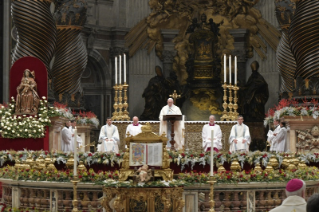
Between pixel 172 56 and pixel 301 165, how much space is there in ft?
62.9

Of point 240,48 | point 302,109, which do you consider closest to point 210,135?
point 302,109

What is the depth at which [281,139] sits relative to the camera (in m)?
19.9

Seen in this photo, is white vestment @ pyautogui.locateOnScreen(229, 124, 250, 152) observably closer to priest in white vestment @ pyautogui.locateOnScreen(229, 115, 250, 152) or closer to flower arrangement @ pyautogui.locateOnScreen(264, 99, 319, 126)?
priest in white vestment @ pyautogui.locateOnScreen(229, 115, 250, 152)

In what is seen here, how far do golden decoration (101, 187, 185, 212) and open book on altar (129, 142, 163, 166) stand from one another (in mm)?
474

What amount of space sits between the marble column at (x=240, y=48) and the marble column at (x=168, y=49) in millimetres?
2422

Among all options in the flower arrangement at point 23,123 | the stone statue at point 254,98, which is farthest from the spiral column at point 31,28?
the stone statue at point 254,98

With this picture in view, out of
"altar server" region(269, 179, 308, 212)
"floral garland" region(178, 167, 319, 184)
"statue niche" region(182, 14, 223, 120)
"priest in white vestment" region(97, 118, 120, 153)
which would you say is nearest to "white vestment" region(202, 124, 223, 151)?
"priest in white vestment" region(97, 118, 120, 153)

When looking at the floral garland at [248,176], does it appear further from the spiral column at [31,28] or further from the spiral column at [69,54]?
the spiral column at [69,54]

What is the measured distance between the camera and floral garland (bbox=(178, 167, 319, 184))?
36.4 feet

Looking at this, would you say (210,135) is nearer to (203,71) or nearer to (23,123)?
(23,123)

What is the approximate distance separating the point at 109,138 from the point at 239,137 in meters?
3.47

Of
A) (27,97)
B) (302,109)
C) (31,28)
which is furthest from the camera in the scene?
(31,28)

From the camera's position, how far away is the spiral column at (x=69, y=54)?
80.3 feet

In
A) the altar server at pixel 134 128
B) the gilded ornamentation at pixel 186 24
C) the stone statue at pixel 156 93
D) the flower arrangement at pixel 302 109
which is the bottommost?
the altar server at pixel 134 128
